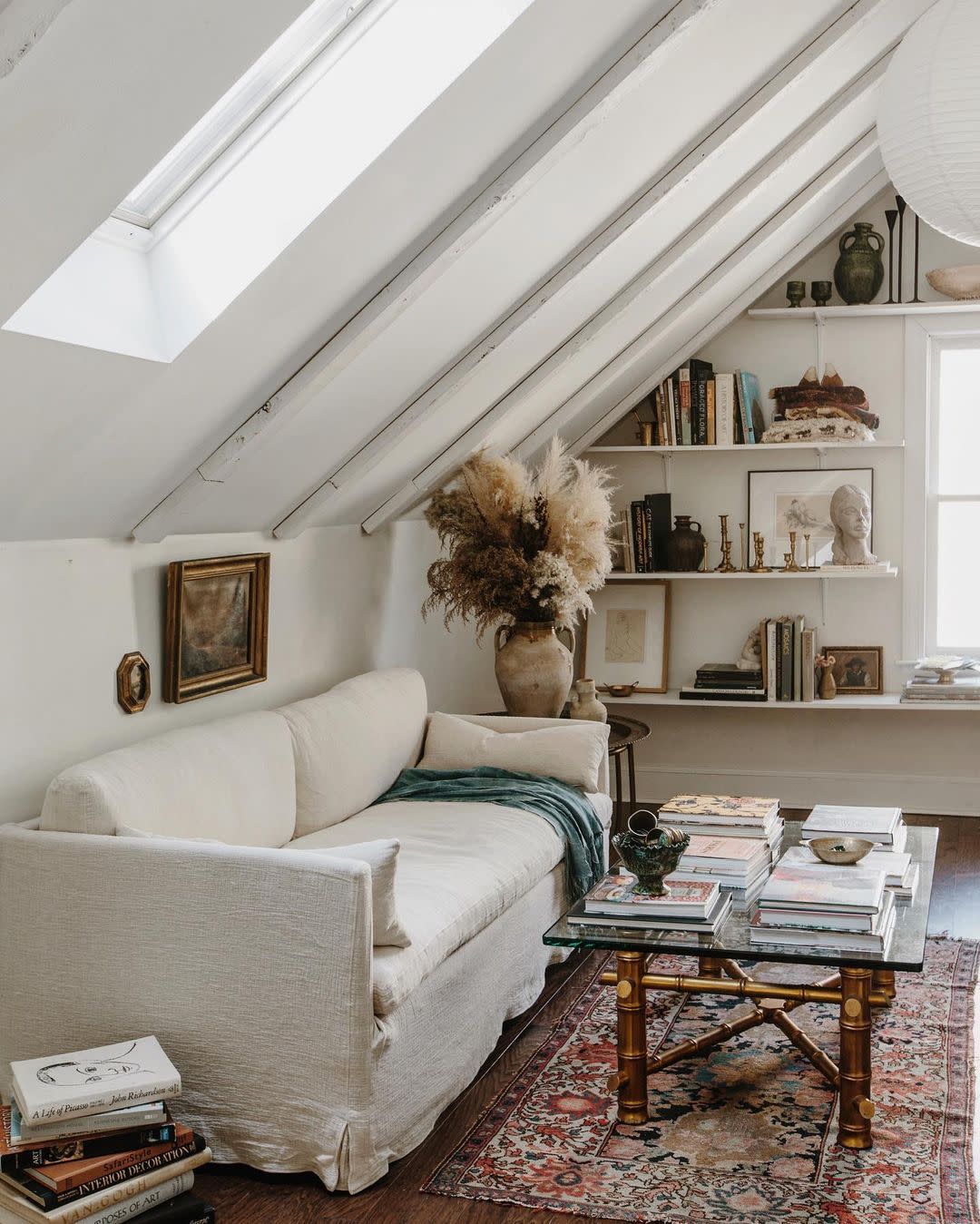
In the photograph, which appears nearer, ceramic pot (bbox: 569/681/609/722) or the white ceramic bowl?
ceramic pot (bbox: 569/681/609/722)

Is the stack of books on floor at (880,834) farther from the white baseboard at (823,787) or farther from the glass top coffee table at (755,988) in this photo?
the white baseboard at (823,787)

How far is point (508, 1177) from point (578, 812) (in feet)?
4.60

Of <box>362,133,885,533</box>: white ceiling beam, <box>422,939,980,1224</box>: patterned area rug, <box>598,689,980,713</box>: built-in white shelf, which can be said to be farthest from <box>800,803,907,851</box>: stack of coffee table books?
<box>598,689,980,713</box>: built-in white shelf

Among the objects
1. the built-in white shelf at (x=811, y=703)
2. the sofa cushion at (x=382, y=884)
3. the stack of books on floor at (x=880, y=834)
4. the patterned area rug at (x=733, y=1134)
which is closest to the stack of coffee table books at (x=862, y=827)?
the stack of books on floor at (x=880, y=834)

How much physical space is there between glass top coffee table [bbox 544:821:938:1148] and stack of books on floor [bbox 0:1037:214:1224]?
0.82 m

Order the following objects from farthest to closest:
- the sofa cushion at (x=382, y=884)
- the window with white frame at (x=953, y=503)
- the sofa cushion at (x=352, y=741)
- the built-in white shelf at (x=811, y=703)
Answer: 1. the window with white frame at (x=953, y=503)
2. the built-in white shelf at (x=811, y=703)
3. the sofa cushion at (x=352, y=741)
4. the sofa cushion at (x=382, y=884)

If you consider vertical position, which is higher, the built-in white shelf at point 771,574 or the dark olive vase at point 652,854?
the built-in white shelf at point 771,574

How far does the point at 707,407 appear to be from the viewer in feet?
18.3

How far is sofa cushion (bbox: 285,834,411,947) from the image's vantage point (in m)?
2.45

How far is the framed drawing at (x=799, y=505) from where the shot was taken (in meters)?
5.62

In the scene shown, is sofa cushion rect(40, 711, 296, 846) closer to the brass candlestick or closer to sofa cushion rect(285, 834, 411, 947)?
sofa cushion rect(285, 834, 411, 947)

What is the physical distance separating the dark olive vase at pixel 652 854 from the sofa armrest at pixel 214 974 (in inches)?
24.5

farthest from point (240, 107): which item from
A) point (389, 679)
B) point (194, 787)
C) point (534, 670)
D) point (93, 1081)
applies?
point (534, 670)

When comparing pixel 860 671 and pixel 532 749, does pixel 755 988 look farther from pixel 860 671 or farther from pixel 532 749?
pixel 860 671
